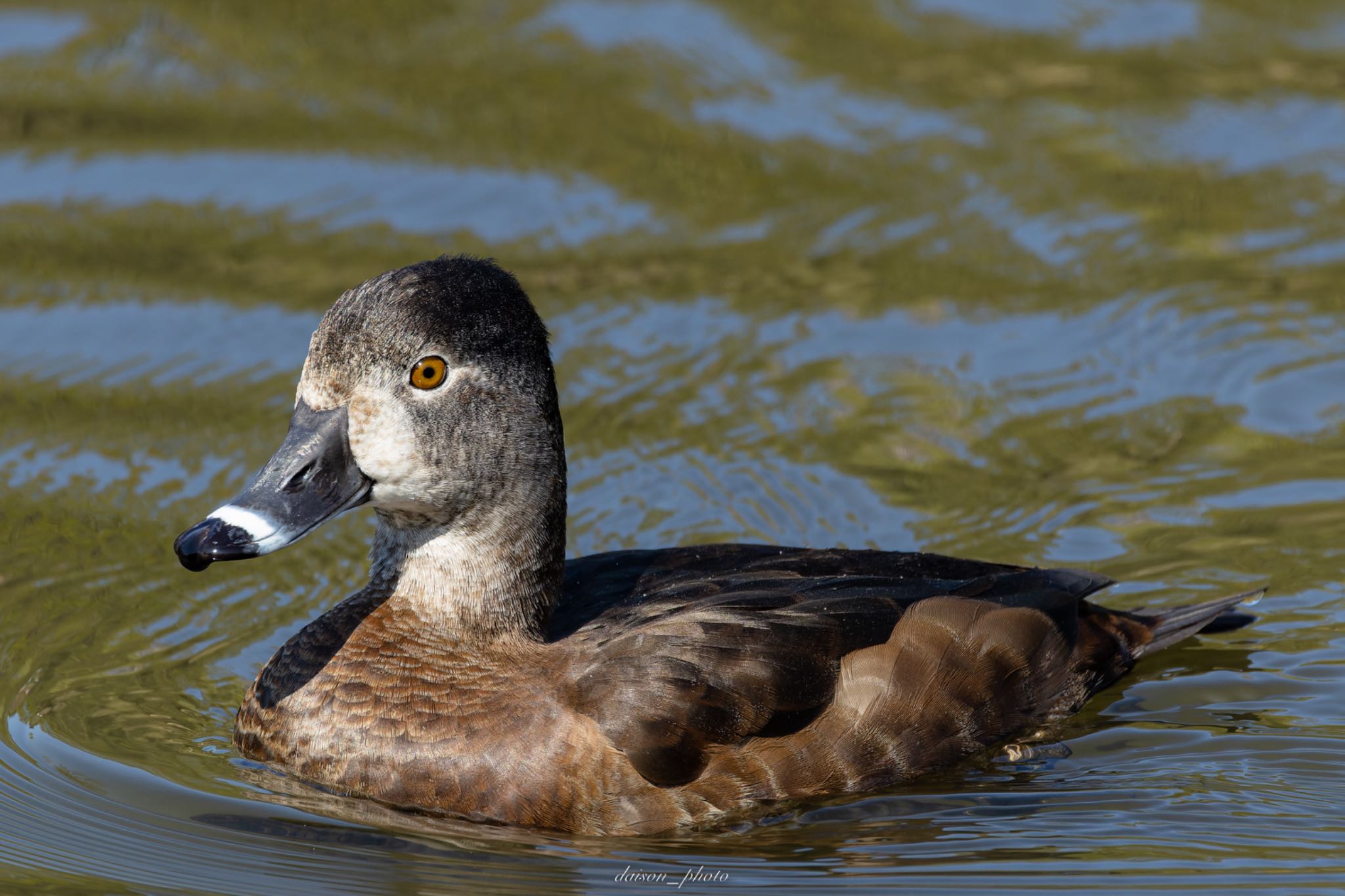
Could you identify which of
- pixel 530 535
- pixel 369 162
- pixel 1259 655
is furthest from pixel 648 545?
pixel 369 162

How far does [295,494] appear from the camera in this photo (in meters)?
6.16

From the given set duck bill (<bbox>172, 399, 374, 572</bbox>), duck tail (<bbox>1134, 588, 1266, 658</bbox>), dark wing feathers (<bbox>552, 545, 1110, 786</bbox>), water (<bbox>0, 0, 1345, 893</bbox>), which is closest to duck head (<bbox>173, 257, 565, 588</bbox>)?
duck bill (<bbox>172, 399, 374, 572</bbox>)

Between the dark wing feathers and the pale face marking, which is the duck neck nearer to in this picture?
the dark wing feathers

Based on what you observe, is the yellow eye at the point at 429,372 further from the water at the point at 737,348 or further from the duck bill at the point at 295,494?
the water at the point at 737,348

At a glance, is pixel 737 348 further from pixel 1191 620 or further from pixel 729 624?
pixel 729 624

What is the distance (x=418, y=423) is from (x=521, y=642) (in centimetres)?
84

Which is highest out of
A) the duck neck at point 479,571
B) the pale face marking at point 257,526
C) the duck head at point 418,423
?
the duck head at point 418,423

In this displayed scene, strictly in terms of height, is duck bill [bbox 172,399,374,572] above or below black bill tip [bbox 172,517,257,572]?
above

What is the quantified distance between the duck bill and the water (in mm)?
917

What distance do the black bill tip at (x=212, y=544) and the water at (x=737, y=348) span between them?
2.90 feet

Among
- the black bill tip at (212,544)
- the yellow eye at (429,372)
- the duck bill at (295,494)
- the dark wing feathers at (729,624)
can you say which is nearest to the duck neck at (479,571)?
the dark wing feathers at (729,624)

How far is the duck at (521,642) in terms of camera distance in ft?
20.2

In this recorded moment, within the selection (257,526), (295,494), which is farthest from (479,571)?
(257,526)

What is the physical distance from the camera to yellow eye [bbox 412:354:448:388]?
20.5ft
